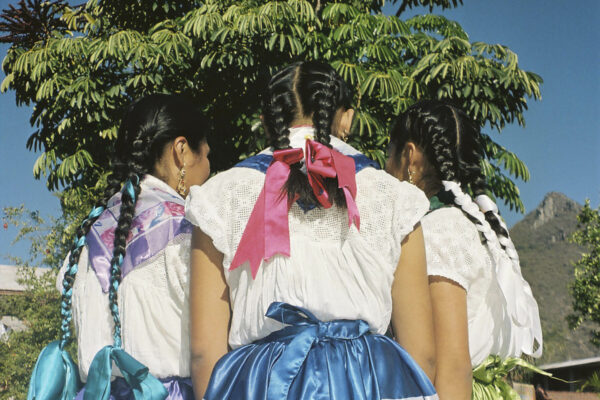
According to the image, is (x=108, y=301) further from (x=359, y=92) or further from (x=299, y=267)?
(x=359, y=92)

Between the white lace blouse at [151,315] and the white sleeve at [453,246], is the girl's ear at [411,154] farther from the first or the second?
the white lace blouse at [151,315]

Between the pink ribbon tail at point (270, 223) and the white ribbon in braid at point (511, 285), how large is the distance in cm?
67

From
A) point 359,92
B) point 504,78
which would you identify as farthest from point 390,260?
point 504,78

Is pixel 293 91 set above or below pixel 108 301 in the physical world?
above

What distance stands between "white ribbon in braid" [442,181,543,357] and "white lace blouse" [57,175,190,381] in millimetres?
826

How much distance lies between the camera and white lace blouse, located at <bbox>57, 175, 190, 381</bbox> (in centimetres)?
171

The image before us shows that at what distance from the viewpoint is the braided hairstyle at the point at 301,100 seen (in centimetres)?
155

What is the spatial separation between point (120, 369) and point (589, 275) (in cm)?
1752

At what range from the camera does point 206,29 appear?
6.36m

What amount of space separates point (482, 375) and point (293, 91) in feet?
3.62

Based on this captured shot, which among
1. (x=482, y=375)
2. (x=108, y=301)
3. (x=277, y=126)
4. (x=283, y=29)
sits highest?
(x=283, y=29)

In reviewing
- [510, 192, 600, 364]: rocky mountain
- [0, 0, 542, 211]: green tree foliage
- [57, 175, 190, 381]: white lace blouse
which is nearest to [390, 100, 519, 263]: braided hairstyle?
[57, 175, 190, 381]: white lace blouse

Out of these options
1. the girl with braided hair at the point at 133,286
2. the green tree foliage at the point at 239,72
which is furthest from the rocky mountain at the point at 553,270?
the girl with braided hair at the point at 133,286

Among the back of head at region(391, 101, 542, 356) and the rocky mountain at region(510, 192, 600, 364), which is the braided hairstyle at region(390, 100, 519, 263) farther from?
the rocky mountain at region(510, 192, 600, 364)
